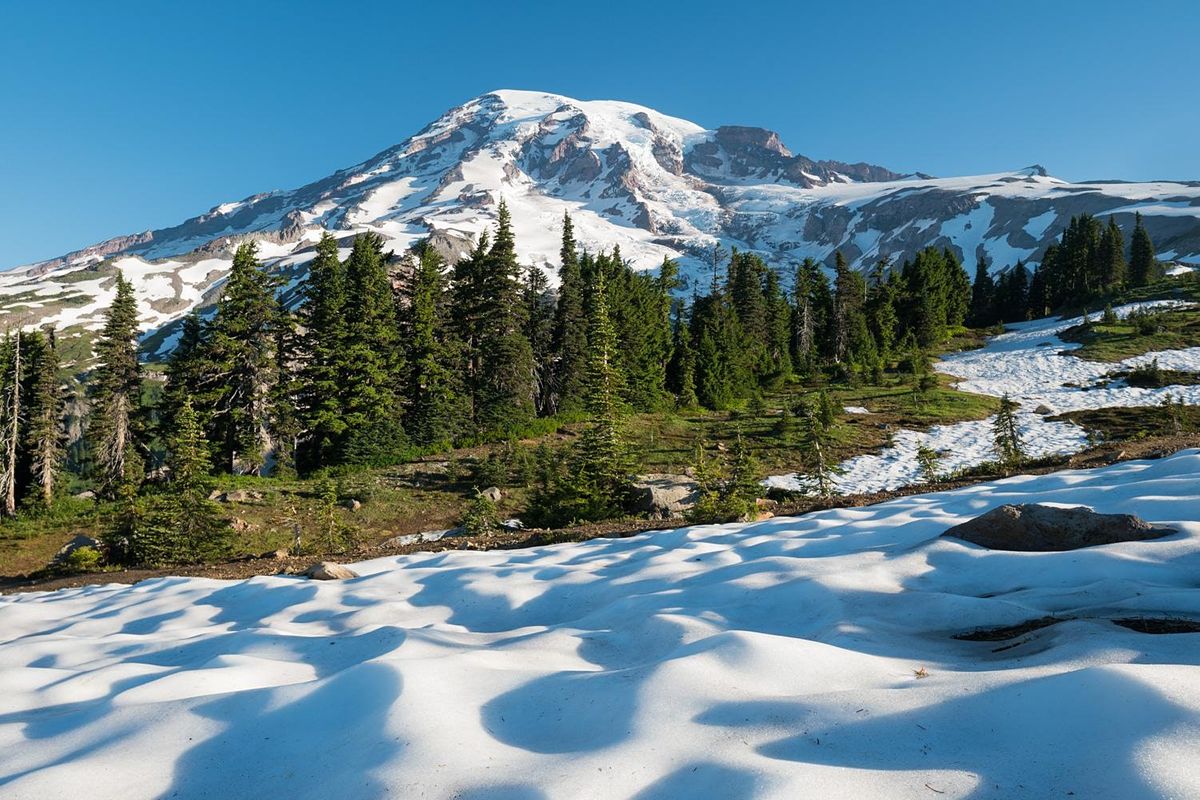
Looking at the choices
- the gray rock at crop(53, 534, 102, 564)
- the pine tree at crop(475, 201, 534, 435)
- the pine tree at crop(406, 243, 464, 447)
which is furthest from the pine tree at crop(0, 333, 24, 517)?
the pine tree at crop(475, 201, 534, 435)

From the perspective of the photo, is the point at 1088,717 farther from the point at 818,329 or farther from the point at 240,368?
the point at 818,329

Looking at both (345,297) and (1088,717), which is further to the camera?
(345,297)

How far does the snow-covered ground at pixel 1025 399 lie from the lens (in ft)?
68.8

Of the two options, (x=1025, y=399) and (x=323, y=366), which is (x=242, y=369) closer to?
(x=323, y=366)

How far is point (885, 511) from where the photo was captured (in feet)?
27.1

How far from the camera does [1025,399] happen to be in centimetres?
3012

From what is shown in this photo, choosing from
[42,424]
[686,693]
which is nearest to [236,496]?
[42,424]

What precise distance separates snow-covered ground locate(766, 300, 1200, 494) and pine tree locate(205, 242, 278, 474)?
22899mm

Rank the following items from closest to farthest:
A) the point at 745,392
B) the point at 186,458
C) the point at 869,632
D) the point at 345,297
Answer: the point at 869,632 → the point at 186,458 → the point at 345,297 → the point at 745,392

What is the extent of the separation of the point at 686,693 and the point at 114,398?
33136 mm

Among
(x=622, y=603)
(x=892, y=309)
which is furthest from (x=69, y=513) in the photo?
(x=892, y=309)

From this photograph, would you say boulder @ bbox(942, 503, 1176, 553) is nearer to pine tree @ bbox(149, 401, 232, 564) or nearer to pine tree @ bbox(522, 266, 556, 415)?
pine tree @ bbox(149, 401, 232, 564)

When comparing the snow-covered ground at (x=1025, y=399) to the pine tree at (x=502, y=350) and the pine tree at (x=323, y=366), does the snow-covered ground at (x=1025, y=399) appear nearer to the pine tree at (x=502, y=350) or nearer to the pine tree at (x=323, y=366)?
the pine tree at (x=502, y=350)

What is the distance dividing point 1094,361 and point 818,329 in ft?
76.1
